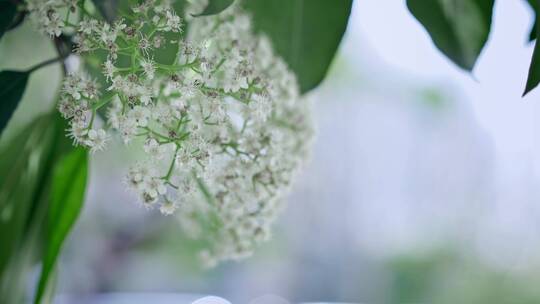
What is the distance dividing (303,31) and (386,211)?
2814 millimetres

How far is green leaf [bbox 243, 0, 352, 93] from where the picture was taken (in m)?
0.51

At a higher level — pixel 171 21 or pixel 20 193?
pixel 171 21

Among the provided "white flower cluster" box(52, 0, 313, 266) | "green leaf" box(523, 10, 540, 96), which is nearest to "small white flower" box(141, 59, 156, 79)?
"white flower cluster" box(52, 0, 313, 266)

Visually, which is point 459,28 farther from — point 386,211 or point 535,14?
point 386,211

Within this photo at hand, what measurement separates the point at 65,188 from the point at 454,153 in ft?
9.37

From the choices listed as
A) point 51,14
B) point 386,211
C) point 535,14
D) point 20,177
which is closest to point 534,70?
point 535,14

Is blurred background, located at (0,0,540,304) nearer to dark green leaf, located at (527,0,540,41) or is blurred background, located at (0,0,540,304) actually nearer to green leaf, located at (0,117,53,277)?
green leaf, located at (0,117,53,277)

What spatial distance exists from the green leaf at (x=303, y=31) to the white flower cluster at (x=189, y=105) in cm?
2

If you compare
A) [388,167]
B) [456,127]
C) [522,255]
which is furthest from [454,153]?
[522,255]

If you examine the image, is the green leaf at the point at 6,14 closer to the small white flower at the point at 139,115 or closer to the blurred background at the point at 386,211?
the small white flower at the point at 139,115

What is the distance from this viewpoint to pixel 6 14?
46 centimetres

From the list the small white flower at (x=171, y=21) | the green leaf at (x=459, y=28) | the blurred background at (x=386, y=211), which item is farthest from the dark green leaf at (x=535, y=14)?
the blurred background at (x=386, y=211)

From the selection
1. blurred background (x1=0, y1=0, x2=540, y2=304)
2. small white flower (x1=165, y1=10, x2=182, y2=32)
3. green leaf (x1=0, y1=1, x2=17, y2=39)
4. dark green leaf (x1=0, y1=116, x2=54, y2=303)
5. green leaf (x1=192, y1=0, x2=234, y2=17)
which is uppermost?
green leaf (x1=192, y1=0, x2=234, y2=17)

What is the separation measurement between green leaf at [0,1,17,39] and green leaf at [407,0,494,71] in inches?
11.6
